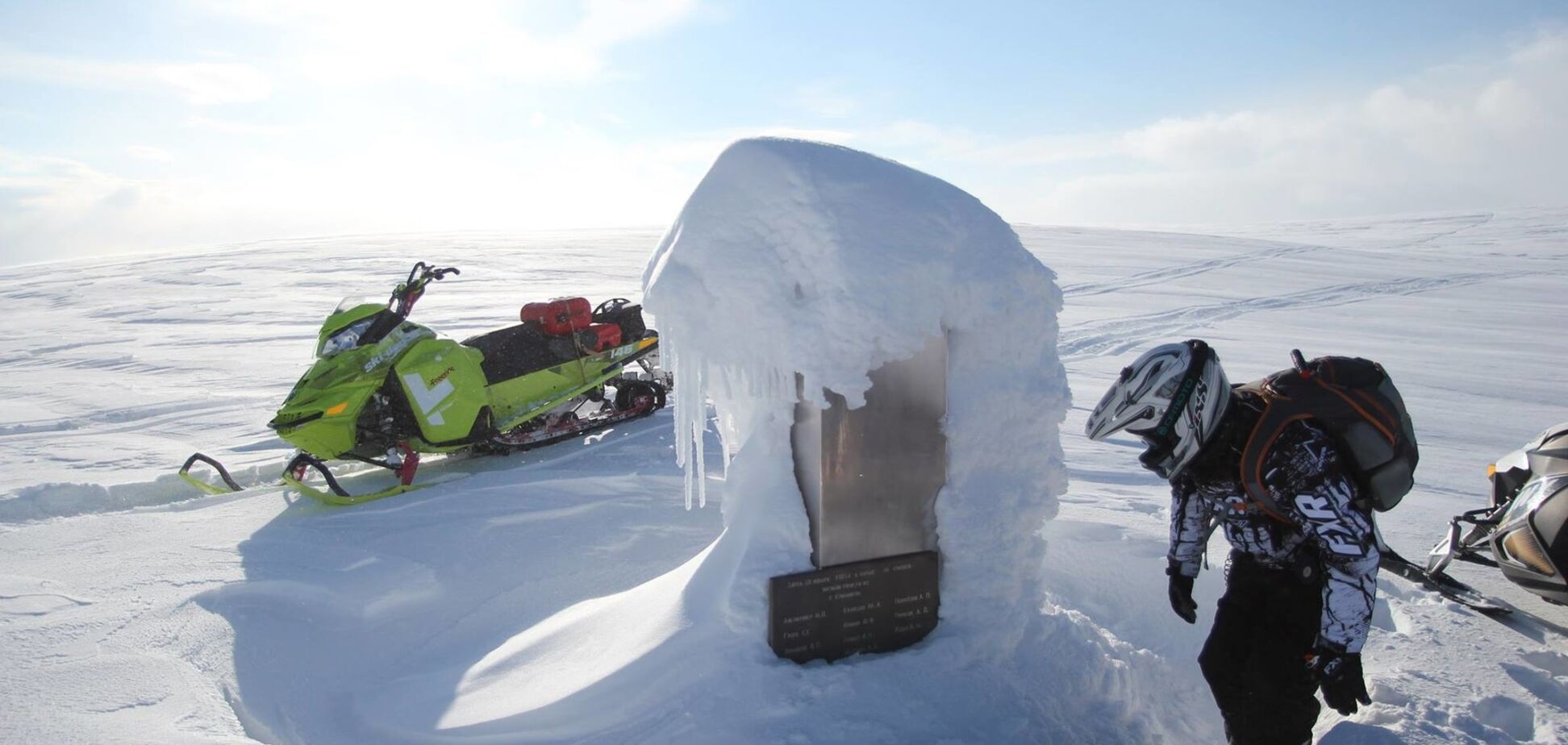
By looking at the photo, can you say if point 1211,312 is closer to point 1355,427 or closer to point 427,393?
point 427,393

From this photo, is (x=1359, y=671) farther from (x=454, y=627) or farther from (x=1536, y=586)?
(x=454, y=627)

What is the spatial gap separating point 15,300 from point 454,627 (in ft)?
63.0

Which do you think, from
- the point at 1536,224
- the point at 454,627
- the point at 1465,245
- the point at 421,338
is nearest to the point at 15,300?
the point at 421,338

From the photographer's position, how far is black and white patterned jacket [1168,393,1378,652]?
2.31m

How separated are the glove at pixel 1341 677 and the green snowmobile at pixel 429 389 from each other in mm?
4843

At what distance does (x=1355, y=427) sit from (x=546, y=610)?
3109 millimetres

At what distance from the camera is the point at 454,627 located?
369 centimetres

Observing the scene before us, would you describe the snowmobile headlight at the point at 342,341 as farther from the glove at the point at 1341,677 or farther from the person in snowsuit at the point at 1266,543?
the glove at the point at 1341,677

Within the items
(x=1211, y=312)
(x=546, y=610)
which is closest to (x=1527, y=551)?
(x=546, y=610)

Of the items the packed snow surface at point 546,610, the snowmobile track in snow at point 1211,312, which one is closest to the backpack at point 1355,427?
the packed snow surface at point 546,610

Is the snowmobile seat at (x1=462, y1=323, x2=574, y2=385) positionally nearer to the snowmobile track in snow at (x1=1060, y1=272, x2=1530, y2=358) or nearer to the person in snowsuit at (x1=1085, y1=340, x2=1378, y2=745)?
the person in snowsuit at (x1=1085, y1=340, x2=1378, y2=745)

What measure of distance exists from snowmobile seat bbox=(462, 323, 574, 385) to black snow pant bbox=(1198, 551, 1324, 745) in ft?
16.4

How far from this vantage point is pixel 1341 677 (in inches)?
92.7

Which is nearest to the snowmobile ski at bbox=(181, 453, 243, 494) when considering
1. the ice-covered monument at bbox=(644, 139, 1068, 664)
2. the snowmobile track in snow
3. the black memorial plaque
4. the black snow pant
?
the ice-covered monument at bbox=(644, 139, 1068, 664)
